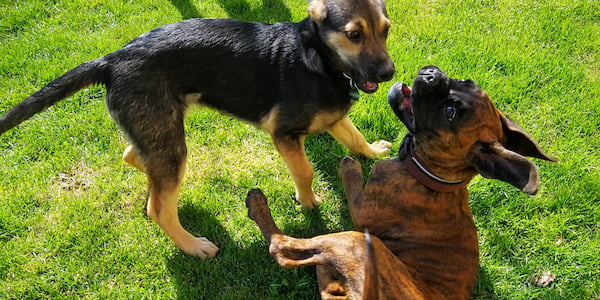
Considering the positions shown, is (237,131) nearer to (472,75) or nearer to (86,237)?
(86,237)

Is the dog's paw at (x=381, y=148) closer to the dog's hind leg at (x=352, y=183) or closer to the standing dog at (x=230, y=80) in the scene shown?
the dog's hind leg at (x=352, y=183)

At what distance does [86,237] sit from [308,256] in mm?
1951

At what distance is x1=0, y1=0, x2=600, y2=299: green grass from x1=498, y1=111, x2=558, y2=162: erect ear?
1.01 m

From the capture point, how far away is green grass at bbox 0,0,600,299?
3.43 meters

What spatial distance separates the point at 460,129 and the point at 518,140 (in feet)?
1.56

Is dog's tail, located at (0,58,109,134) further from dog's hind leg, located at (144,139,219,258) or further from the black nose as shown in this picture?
the black nose

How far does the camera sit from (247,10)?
5598 millimetres

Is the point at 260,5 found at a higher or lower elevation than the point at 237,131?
higher

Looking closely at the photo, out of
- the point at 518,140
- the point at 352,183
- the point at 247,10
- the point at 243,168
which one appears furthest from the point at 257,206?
the point at 247,10

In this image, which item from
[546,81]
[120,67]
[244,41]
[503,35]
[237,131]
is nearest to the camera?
[120,67]

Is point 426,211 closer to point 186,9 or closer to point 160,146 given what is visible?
point 160,146

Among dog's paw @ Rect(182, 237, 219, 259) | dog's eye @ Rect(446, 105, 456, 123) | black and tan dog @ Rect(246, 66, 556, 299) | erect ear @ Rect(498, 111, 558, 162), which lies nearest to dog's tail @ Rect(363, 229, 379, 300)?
black and tan dog @ Rect(246, 66, 556, 299)

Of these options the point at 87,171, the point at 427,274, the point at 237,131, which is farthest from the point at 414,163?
the point at 87,171

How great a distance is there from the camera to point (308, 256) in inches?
114
